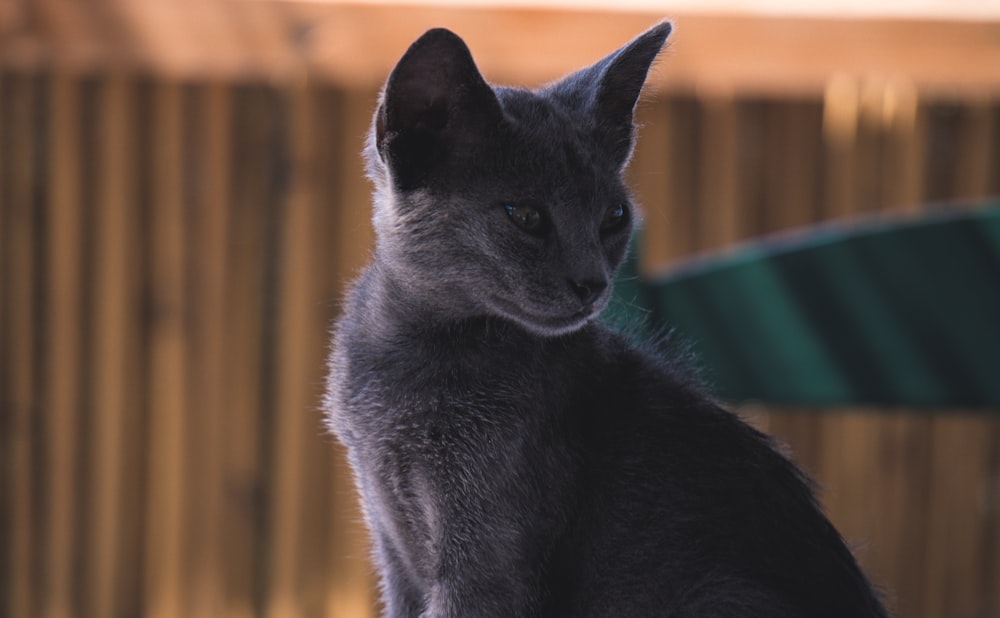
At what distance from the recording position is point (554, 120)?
0.87 meters

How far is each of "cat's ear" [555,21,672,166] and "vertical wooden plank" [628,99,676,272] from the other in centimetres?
133

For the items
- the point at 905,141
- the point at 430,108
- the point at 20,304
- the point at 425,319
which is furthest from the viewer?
the point at 905,141

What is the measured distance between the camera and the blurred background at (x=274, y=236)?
2.16 meters

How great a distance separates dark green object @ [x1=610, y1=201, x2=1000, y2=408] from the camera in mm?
1146

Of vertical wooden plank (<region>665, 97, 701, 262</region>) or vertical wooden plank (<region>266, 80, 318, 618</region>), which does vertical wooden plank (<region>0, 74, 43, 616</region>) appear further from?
vertical wooden plank (<region>665, 97, 701, 262</region>)

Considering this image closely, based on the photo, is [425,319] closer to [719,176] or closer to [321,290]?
[321,290]

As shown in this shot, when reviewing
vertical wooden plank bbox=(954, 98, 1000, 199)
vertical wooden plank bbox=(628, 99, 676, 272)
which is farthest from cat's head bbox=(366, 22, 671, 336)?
vertical wooden plank bbox=(954, 98, 1000, 199)

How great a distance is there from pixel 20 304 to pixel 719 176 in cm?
139

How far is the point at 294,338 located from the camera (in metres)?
2.25

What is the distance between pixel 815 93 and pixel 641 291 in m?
1.21

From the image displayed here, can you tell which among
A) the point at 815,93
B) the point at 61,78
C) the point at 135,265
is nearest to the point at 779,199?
the point at 815,93

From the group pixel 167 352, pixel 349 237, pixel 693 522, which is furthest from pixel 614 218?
pixel 167 352

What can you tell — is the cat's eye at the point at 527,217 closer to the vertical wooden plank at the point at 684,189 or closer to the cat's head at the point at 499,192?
the cat's head at the point at 499,192

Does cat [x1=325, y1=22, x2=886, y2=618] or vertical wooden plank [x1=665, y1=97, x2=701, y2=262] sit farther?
vertical wooden plank [x1=665, y1=97, x2=701, y2=262]
